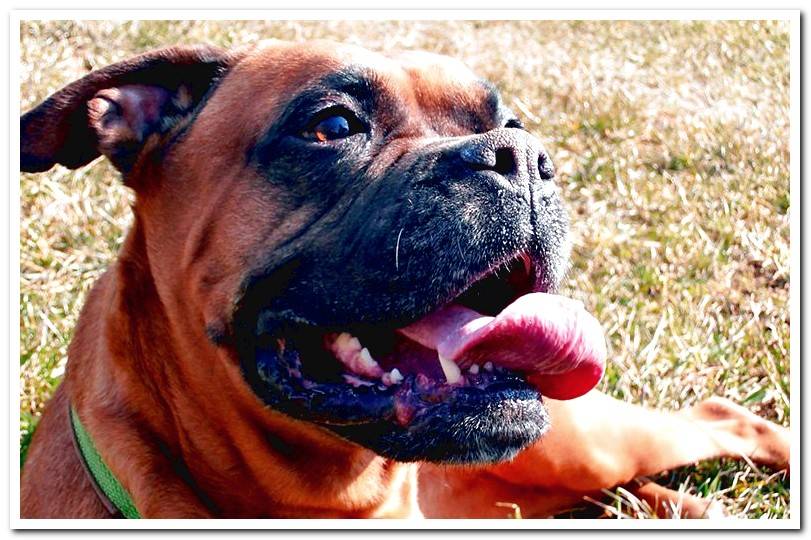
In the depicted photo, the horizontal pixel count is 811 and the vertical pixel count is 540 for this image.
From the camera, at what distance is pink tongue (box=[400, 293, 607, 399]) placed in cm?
279

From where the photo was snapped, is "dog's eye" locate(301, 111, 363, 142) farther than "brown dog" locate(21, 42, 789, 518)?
Yes

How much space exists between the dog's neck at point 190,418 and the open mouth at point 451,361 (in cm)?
22

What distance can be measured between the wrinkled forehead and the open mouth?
0.71 metres

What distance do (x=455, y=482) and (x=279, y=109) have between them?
6.76 feet

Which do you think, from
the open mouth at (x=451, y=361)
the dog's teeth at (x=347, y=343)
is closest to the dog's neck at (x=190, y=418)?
the open mouth at (x=451, y=361)

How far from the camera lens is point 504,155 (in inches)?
112

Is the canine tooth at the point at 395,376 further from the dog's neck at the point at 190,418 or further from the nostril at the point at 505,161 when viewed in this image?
the nostril at the point at 505,161

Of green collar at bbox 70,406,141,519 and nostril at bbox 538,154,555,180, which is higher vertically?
nostril at bbox 538,154,555,180

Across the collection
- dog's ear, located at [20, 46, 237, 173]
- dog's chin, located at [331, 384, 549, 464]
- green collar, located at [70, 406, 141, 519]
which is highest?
dog's ear, located at [20, 46, 237, 173]

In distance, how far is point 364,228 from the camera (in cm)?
288

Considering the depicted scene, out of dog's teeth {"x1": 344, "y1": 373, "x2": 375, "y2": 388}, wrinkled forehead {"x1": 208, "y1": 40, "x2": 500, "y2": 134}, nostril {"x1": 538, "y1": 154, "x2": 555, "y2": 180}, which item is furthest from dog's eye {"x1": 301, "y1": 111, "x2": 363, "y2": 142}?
dog's teeth {"x1": 344, "y1": 373, "x2": 375, "y2": 388}

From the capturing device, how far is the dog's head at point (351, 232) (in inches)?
110

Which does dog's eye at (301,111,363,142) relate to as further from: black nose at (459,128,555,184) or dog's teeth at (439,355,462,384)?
dog's teeth at (439,355,462,384)

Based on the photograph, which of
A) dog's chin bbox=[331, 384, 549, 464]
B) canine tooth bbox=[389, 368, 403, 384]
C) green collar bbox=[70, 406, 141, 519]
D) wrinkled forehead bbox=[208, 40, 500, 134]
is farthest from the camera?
wrinkled forehead bbox=[208, 40, 500, 134]
